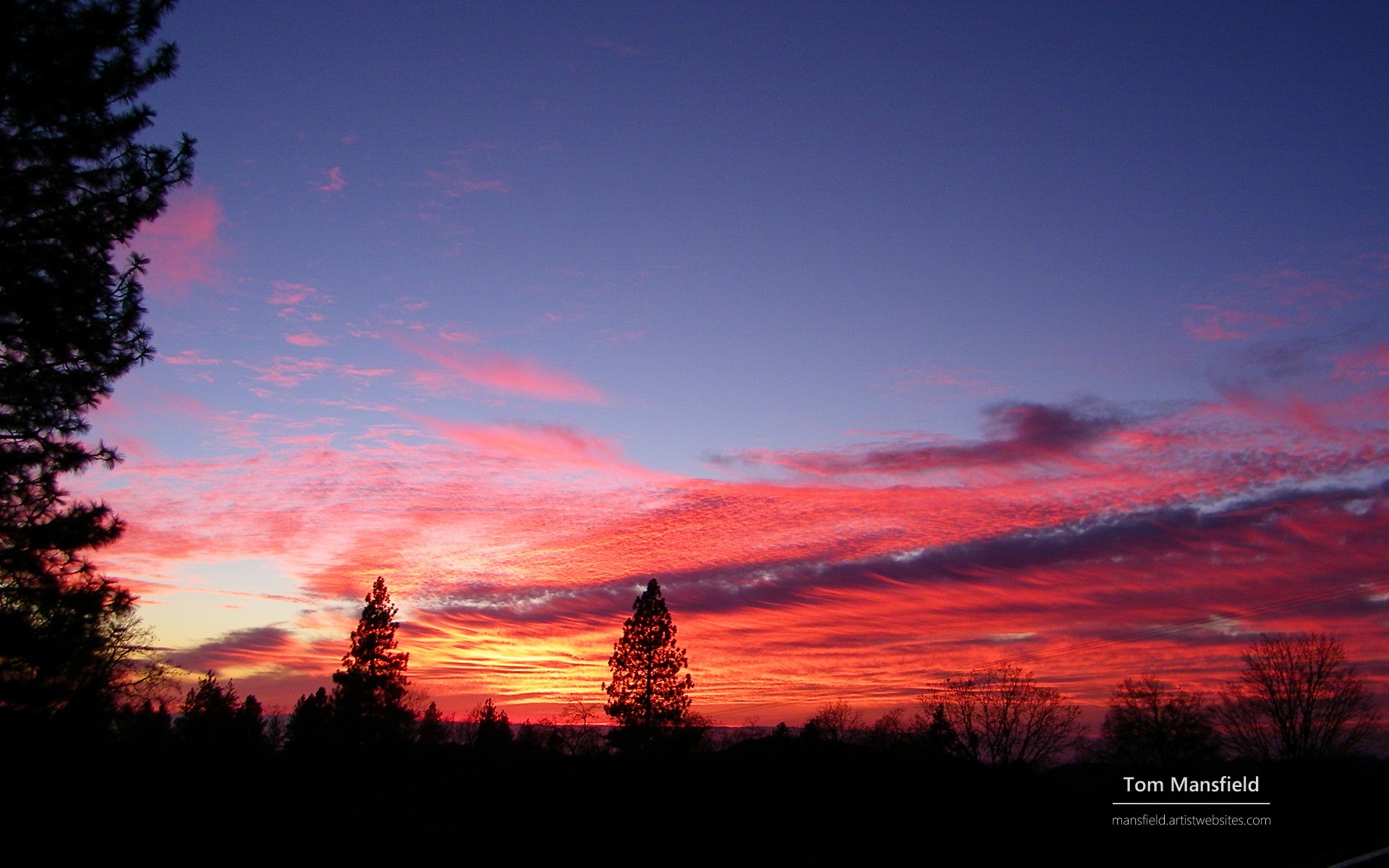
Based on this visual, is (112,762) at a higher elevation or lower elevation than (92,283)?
lower

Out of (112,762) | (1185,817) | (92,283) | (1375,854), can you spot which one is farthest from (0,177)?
(1185,817)

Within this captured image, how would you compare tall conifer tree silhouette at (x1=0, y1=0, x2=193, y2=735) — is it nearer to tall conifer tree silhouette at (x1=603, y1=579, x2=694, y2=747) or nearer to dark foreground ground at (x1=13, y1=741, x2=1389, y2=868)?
dark foreground ground at (x1=13, y1=741, x2=1389, y2=868)

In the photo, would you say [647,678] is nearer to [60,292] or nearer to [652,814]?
[652,814]

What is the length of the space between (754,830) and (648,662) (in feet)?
63.6

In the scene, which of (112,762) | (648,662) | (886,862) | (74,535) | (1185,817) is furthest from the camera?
(648,662)

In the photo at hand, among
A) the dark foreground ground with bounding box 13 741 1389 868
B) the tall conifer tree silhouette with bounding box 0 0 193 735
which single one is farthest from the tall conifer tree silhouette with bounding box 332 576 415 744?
the tall conifer tree silhouette with bounding box 0 0 193 735

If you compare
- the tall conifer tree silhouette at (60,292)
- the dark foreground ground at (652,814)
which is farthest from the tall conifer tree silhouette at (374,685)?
the tall conifer tree silhouette at (60,292)

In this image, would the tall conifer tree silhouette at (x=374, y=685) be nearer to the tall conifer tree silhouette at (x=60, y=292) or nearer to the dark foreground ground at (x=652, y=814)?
the dark foreground ground at (x=652, y=814)

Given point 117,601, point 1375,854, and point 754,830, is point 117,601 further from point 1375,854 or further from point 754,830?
point 754,830

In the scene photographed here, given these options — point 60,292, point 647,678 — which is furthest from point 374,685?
point 60,292

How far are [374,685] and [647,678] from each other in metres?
15.9

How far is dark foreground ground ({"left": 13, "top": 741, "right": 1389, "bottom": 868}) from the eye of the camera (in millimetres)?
20656

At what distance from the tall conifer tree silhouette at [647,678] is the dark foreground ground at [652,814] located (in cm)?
729

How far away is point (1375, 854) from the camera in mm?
10680
